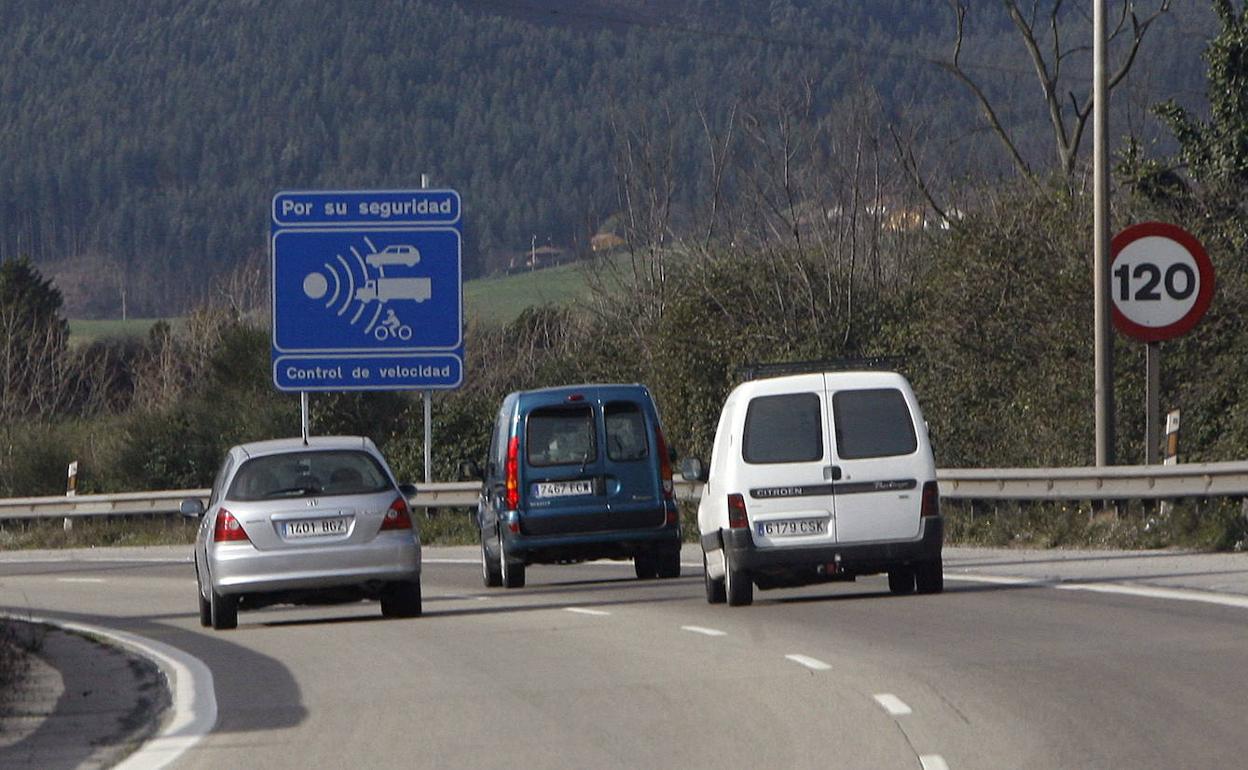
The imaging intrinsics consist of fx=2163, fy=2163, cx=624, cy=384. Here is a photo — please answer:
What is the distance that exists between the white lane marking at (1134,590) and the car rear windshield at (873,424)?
197 cm

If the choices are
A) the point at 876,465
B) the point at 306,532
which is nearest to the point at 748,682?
the point at 876,465

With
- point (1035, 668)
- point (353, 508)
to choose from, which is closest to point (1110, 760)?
point (1035, 668)

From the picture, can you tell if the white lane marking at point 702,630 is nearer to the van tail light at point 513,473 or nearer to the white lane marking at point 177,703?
the white lane marking at point 177,703

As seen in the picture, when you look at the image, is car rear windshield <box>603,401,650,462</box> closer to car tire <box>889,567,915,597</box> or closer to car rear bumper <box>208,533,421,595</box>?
car tire <box>889,567,915,597</box>

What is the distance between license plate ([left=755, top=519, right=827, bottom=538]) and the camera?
17.3 meters

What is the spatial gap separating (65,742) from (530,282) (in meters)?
107

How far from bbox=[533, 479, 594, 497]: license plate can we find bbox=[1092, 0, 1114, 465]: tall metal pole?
6014 mm

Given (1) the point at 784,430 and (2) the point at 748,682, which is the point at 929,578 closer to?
(1) the point at 784,430

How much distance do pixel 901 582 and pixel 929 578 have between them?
0.63 m

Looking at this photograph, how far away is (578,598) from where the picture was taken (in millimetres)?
20500

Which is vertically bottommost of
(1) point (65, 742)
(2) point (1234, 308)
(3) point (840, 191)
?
(1) point (65, 742)

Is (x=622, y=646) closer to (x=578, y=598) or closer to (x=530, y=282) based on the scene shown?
(x=578, y=598)

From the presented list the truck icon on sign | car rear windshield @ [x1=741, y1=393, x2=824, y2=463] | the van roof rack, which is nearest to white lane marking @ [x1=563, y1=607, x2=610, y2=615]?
car rear windshield @ [x1=741, y1=393, x2=824, y2=463]

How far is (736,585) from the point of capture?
17750mm
